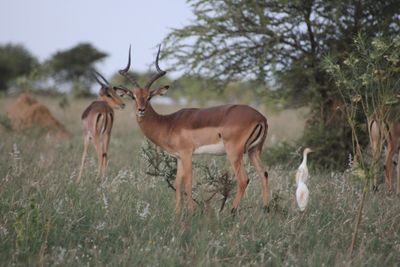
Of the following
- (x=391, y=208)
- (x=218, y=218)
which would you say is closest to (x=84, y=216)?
(x=218, y=218)

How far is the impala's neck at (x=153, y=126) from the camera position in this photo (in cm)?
632

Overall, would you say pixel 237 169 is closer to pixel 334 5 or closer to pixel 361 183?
pixel 361 183

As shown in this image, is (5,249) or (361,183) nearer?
(5,249)

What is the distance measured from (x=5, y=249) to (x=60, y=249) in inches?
18.9

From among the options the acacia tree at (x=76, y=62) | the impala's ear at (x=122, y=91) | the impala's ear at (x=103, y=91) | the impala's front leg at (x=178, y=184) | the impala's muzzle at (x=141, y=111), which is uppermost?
the acacia tree at (x=76, y=62)

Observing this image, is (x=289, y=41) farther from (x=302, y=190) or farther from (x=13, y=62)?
(x=13, y=62)

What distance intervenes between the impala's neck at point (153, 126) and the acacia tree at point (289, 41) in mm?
3198

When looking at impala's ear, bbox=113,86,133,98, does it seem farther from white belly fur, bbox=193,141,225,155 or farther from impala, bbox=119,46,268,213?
white belly fur, bbox=193,141,225,155

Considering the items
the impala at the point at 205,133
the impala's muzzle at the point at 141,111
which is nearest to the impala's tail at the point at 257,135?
the impala at the point at 205,133

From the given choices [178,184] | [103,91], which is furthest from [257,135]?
[103,91]

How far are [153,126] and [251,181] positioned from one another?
5.20 feet

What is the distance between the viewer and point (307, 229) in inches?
201

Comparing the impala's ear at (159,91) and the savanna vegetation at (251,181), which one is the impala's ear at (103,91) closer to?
the savanna vegetation at (251,181)

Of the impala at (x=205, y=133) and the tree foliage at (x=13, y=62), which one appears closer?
the impala at (x=205, y=133)
